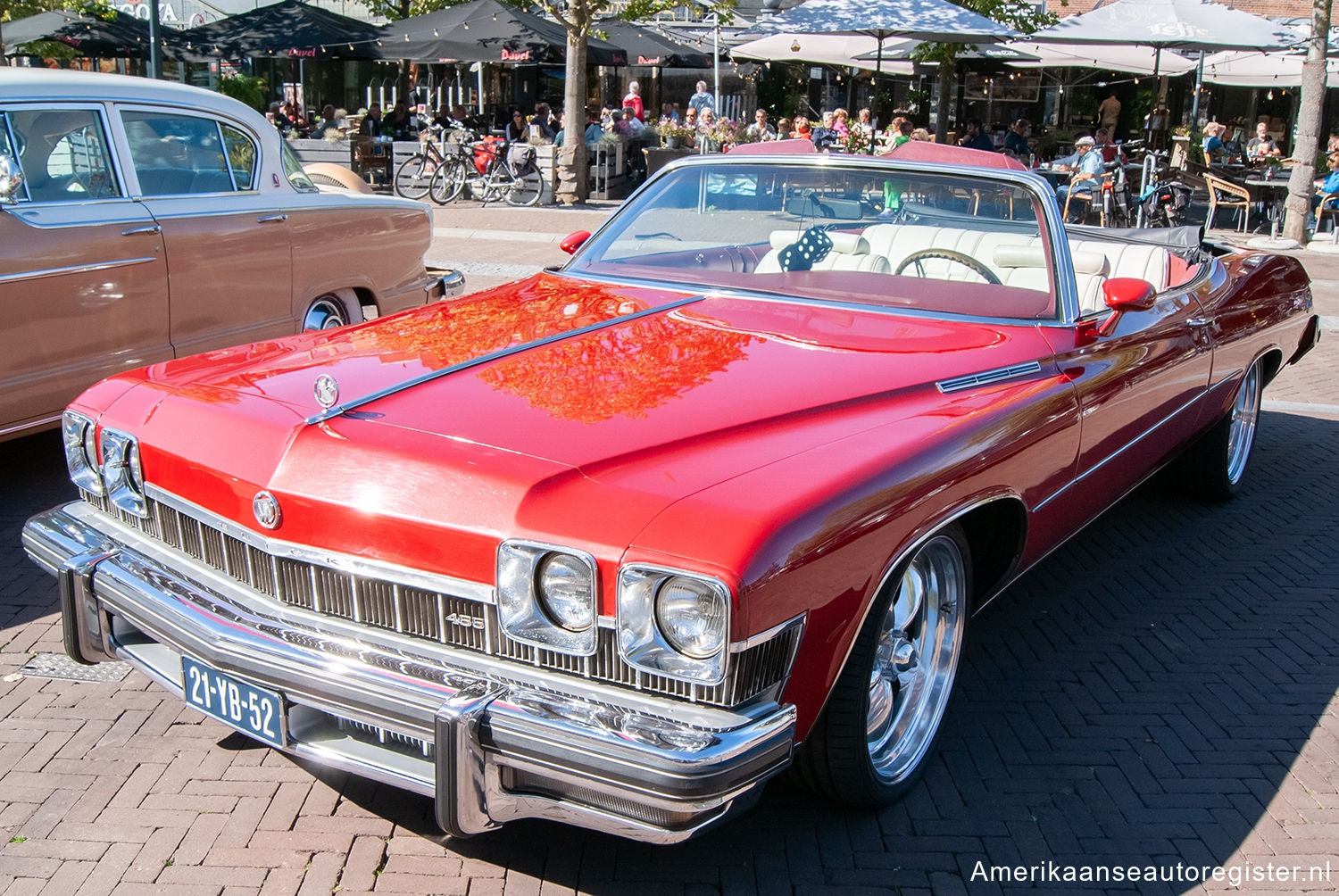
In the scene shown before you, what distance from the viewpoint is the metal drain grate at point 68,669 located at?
3816 mm

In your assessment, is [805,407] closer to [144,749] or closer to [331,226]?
[144,749]

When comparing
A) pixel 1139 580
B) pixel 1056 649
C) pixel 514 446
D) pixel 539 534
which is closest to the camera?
pixel 539 534

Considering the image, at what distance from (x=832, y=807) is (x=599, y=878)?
→ 0.66 meters

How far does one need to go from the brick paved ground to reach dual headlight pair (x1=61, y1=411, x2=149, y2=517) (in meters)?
0.75

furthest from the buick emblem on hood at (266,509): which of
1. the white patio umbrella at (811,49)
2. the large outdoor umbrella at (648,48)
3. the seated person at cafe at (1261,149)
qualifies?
the seated person at cafe at (1261,149)

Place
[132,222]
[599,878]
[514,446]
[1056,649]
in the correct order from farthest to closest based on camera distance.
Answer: [132,222] → [1056,649] → [599,878] → [514,446]

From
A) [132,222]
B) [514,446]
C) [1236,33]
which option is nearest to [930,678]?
[514,446]

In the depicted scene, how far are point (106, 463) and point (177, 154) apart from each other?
329 cm

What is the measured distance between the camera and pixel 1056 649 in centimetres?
425

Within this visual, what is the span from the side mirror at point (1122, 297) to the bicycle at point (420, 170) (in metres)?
14.6

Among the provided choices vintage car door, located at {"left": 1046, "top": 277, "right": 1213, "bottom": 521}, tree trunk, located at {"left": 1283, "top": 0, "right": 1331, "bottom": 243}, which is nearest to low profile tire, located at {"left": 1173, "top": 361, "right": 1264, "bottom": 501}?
vintage car door, located at {"left": 1046, "top": 277, "right": 1213, "bottom": 521}

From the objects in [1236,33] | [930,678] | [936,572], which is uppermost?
[1236,33]

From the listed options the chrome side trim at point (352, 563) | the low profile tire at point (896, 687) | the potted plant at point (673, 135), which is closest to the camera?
the chrome side trim at point (352, 563)

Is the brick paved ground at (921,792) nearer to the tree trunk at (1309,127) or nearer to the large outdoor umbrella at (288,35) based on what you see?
the tree trunk at (1309,127)
